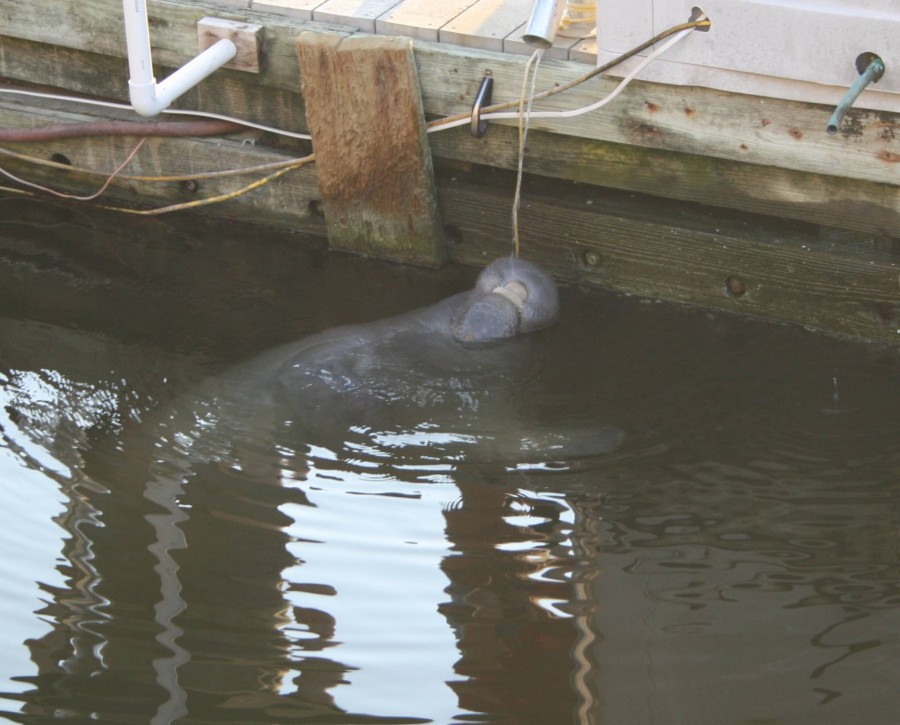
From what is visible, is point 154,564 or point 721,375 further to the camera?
point 721,375

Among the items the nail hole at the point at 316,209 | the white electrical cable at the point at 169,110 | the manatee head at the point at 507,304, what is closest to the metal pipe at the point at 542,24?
the manatee head at the point at 507,304

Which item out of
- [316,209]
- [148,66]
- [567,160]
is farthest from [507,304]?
[148,66]

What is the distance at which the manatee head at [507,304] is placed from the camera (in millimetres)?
5461

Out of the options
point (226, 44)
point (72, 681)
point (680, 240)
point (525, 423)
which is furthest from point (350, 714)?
point (226, 44)

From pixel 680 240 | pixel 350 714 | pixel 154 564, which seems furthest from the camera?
pixel 680 240

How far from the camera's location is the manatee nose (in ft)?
17.9

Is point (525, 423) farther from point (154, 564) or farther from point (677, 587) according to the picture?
point (154, 564)

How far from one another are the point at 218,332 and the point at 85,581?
5.59 ft

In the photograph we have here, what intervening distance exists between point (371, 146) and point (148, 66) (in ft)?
3.45

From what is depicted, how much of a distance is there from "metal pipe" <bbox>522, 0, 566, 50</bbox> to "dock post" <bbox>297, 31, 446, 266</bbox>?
67cm

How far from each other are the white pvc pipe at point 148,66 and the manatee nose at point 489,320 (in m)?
1.55

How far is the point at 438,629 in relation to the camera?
12.7 feet

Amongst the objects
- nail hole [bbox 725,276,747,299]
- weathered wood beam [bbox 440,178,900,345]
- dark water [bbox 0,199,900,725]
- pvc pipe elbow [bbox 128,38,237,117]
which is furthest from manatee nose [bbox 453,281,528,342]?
pvc pipe elbow [bbox 128,38,237,117]

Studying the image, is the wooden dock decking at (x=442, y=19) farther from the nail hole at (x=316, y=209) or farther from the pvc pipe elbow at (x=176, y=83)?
the nail hole at (x=316, y=209)
